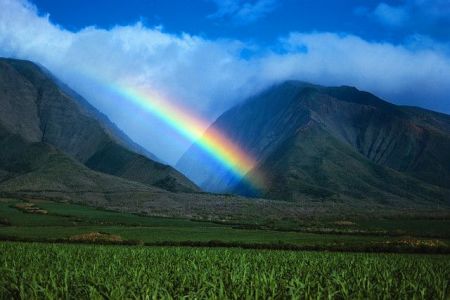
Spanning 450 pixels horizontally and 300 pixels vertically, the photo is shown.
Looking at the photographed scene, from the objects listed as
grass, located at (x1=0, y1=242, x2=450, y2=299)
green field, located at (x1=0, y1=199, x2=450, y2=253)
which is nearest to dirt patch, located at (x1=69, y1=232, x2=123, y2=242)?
green field, located at (x1=0, y1=199, x2=450, y2=253)

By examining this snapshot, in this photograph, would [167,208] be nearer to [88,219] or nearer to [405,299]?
[88,219]

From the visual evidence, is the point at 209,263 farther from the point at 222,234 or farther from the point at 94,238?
the point at 222,234

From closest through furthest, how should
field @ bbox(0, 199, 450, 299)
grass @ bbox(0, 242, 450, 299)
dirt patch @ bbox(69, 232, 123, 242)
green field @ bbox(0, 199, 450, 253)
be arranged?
grass @ bbox(0, 242, 450, 299) < field @ bbox(0, 199, 450, 299) < green field @ bbox(0, 199, 450, 253) < dirt patch @ bbox(69, 232, 123, 242)

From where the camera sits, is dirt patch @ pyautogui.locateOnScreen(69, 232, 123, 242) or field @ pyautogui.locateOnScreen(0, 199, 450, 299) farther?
dirt patch @ pyautogui.locateOnScreen(69, 232, 123, 242)

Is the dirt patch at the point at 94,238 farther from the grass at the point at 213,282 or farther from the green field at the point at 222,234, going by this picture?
the grass at the point at 213,282

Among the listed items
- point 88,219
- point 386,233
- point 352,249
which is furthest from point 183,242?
point 88,219

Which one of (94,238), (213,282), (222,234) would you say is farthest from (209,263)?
(222,234)

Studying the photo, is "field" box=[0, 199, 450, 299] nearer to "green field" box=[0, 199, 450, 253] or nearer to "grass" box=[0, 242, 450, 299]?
"grass" box=[0, 242, 450, 299]

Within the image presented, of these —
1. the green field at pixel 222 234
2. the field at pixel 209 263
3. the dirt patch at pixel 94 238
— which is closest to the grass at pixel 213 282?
the field at pixel 209 263

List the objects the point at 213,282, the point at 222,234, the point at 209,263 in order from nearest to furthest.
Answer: the point at 213,282 < the point at 209,263 < the point at 222,234

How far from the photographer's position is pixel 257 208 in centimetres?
17525

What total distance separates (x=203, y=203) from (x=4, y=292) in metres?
182

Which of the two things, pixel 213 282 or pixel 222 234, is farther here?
pixel 222 234

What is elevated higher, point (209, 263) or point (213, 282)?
point (213, 282)
